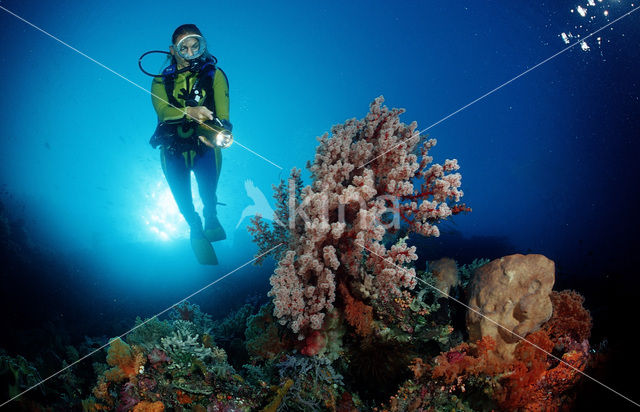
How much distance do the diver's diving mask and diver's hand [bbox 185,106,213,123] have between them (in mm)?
1477

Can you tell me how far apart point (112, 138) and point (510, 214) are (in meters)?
85.8

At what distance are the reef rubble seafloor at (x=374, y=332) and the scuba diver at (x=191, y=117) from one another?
11.3 ft

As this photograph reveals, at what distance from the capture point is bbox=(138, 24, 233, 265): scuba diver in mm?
6034

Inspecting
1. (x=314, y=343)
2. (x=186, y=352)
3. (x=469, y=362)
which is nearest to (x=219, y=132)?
(x=186, y=352)

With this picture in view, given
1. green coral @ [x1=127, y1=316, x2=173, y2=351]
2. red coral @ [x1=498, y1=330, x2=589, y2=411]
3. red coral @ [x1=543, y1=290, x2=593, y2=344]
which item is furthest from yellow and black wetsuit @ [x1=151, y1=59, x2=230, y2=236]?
red coral @ [x1=543, y1=290, x2=593, y2=344]

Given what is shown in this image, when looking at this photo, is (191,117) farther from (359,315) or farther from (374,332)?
(374,332)

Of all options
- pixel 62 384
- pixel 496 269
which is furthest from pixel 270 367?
pixel 62 384

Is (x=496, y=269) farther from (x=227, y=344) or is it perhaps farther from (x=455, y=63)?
(x=455, y=63)

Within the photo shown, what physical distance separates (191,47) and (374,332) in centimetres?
708

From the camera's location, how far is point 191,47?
20.5ft

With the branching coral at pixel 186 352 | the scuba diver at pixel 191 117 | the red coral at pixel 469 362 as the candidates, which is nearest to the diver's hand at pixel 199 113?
the scuba diver at pixel 191 117

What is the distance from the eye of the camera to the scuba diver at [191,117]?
6.03 m

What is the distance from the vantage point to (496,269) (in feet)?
11.7

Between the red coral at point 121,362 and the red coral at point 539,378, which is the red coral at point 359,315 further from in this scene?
the red coral at point 121,362
